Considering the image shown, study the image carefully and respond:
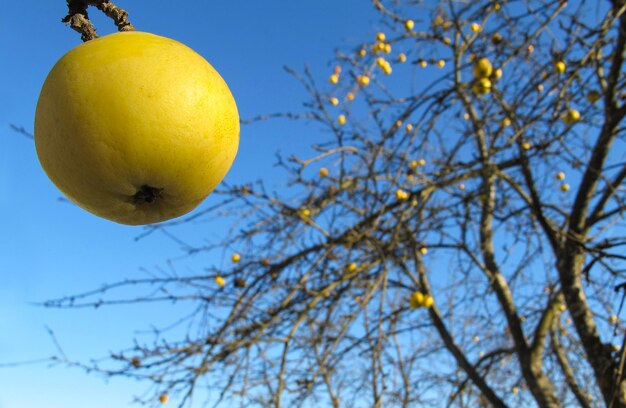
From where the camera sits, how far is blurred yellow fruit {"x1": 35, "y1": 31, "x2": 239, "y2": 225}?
89cm

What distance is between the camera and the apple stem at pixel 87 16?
1.02 metres

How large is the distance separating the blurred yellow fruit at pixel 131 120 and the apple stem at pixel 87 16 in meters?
0.09

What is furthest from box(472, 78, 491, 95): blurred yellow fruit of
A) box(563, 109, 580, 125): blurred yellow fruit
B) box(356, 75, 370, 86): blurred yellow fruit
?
box(356, 75, 370, 86): blurred yellow fruit

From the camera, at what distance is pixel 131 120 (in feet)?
2.92

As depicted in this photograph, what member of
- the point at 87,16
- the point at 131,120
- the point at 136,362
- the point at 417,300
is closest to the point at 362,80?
the point at 417,300

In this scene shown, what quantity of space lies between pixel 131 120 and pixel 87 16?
34 centimetres

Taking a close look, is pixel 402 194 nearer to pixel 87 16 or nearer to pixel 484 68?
pixel 484 68

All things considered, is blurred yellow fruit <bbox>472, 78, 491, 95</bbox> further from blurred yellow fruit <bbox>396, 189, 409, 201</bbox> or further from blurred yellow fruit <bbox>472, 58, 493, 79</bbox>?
blurred yellow fruit <bbox>396, 189, 409, 201</bbox>

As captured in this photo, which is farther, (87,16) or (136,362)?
(136,362)

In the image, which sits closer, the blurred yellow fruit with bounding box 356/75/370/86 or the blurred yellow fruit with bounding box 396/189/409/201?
the blurred yellow fruit with bounding box 396/189/409/201

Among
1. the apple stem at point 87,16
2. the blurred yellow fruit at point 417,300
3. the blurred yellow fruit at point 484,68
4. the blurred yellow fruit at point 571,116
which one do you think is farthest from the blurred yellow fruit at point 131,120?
the blurred yellow fruit at point 571,116

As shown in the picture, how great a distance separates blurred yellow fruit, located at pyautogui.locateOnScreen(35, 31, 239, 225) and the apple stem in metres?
0.09

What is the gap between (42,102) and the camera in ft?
3.14

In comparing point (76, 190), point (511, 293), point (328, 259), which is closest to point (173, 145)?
point (76, 190)
